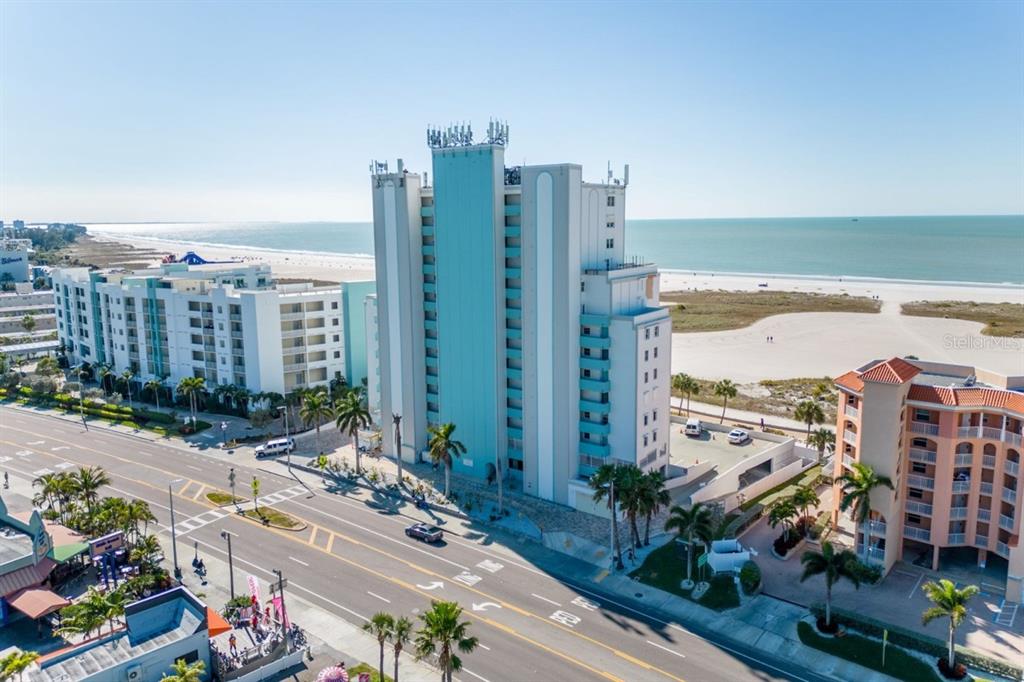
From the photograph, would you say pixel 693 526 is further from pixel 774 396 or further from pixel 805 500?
pixel 774 396

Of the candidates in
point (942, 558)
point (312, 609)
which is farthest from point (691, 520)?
point (312, 609)

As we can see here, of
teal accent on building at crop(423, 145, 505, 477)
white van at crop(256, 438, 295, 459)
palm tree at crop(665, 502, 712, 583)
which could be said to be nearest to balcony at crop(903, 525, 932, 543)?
palm tree at crop(665, 502, 712, 583)

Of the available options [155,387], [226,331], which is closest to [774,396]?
[226,331]

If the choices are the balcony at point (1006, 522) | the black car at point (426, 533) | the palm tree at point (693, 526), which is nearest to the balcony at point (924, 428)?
the balcony at point (1006, 522)

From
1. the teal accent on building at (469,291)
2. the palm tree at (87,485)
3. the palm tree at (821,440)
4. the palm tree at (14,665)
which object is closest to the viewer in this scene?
the palm tree at (14,665)

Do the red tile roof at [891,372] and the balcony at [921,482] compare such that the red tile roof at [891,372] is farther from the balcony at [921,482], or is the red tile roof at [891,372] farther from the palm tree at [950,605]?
the palm tree at [950,605]
